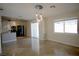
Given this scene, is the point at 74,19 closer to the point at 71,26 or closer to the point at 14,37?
the point at 71,26

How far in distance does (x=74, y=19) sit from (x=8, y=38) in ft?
5.88

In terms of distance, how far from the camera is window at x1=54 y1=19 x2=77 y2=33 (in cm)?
255

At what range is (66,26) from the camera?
2551mm

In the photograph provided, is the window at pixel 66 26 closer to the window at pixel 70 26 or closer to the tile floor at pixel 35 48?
the window at pixel 70 26

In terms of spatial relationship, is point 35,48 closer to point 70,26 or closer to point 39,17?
point 39,17

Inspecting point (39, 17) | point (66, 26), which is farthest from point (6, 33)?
point (66, 26)

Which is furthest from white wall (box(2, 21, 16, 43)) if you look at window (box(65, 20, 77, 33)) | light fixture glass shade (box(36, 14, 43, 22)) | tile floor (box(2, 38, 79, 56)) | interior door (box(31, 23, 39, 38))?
window (box(65, 20, 77, 33))

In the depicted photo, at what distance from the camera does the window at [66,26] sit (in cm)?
255

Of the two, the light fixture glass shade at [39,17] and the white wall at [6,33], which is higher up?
the light fixture glass shade at [39,17]

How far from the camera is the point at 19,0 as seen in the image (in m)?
1.65

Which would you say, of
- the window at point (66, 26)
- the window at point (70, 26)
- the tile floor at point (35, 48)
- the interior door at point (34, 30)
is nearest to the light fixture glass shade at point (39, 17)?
the interior door at point (34, 30)

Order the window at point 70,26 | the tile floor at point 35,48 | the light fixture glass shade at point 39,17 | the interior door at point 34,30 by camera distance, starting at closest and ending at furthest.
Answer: the tile floor at point 35,48
the light fixture glass shade at point 39,17
the window at point 70,26
the interior door at point 34,30

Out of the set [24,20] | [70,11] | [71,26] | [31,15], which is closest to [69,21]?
[71,26]

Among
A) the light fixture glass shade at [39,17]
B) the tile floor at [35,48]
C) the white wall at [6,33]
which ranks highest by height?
the light fixture glass shade at [39,17]
